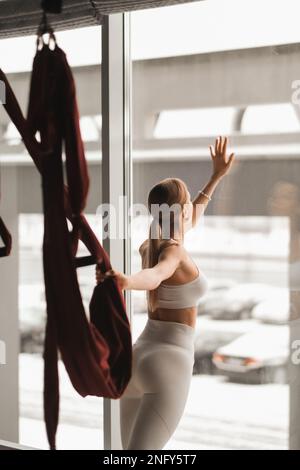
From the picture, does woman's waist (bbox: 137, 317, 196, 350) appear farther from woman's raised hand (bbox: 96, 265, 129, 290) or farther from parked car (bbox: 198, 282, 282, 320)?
parked car (bbox: 198, 282, 282, 320)

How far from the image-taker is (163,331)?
172cm

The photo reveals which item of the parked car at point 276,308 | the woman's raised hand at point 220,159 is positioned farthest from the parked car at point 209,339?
the woman's raised hand at point 220,159

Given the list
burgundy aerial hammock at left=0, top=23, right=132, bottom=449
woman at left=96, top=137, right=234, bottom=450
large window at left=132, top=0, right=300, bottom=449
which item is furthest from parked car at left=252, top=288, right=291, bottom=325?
burgundy aerial hammock at left=0, top=23, right=132, bottom=449

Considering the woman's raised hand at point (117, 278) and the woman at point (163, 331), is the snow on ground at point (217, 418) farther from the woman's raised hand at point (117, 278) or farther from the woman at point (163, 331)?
the woman's raised hand at point (117, 278)

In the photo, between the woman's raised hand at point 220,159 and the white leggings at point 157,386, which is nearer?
the white leggings at point 157,386

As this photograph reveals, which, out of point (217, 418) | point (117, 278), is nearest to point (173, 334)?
point (117, 278)

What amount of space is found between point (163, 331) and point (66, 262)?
1.19 ft

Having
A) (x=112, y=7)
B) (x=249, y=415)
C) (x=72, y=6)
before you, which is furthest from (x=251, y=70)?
(x=249, y=415)

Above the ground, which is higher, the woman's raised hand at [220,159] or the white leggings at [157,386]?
the woman's raised hand at [220,159]

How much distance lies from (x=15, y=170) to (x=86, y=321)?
112 centimetres

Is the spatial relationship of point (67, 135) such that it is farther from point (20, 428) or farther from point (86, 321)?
point (20, 428)

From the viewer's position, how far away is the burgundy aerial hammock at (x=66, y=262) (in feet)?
5.11

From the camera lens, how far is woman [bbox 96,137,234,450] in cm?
164

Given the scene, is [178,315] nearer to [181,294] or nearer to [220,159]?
[181,294]
